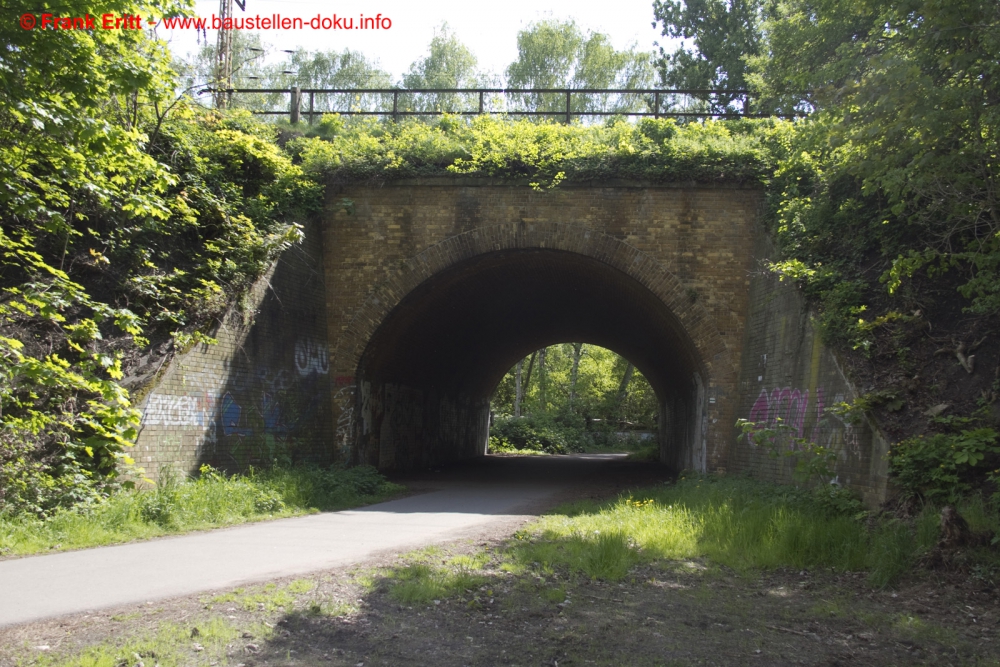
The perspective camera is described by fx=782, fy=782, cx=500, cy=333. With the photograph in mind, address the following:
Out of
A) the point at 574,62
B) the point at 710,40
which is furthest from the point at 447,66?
the point at 710,40

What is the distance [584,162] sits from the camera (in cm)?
1472

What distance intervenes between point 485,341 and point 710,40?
16167mm

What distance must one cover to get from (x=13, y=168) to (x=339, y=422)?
808 centimetres

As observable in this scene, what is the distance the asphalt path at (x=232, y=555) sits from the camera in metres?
5.61

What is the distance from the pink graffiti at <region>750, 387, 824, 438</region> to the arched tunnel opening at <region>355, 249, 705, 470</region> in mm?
1838

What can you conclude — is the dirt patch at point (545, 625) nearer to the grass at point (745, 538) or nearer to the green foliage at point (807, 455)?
the grass at point (745, 538)

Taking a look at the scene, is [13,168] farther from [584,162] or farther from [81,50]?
[584,162]

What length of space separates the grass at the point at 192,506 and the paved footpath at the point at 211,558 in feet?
1.18

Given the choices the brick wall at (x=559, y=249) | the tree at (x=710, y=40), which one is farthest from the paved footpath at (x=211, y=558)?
the tree at (x=710, y=40)

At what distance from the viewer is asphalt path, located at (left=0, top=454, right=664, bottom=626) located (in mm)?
5613

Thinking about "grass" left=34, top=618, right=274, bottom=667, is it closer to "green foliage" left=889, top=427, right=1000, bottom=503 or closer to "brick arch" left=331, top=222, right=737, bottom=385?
"green foliage" left=889, top=427, right=1000, bottom=503

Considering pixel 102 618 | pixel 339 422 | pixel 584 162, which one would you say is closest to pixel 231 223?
pixel 339 422

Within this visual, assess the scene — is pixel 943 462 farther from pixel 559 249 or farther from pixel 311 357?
pixel 311 357

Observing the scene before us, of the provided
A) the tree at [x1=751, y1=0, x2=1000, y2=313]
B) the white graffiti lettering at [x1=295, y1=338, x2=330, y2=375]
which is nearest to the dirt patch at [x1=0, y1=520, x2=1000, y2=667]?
the tree at [x1=751, y1=0, x2=1000, y2=313]
